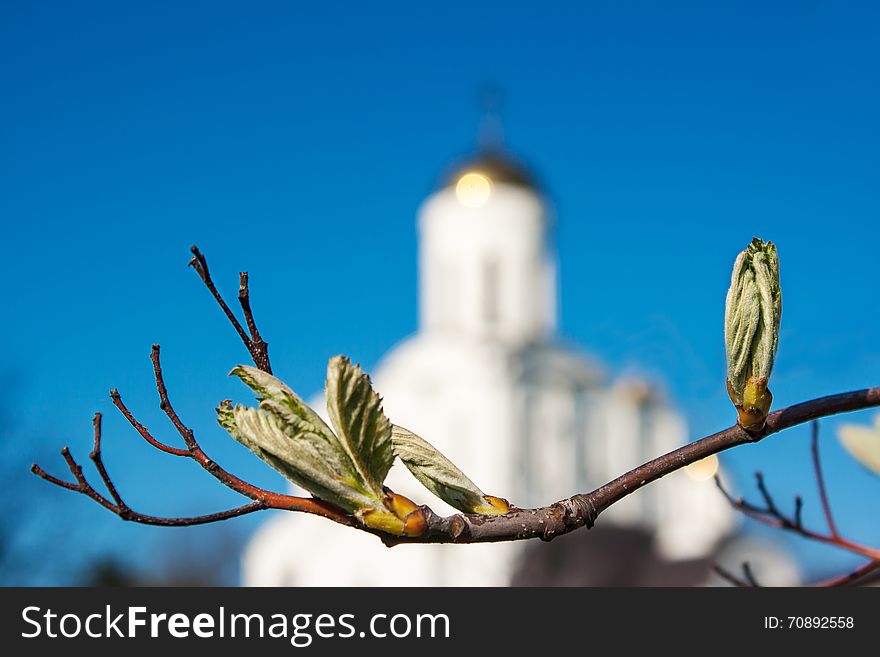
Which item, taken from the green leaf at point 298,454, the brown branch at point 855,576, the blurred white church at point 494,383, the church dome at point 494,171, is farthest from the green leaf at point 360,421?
the church dome at point 494,171

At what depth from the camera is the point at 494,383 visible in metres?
21.5

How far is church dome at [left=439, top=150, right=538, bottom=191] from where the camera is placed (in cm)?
2273

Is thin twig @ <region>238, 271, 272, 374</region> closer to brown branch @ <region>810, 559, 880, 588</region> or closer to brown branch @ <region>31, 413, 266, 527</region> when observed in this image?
brown branch @ <region>31, 413, 266, 527</region>

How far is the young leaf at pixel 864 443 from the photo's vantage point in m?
0.91

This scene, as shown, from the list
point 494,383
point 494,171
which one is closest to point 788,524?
point 494,383

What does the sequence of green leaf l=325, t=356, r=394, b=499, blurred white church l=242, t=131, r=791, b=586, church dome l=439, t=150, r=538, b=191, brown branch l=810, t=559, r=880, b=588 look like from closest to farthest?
green leaf l=325, t=356, r=394, b=499 < brown branch l=810, t=559, r=880, b=588 < blurred white church l=242, t=131, r=791, b=586 < church dome l=439, t=150, r=538, b=191

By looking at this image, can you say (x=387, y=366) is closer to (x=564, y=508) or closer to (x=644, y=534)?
(x=644, y=534)

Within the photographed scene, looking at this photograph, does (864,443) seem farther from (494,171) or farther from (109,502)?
(494,171)

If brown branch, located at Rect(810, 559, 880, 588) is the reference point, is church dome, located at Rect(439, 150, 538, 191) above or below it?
above

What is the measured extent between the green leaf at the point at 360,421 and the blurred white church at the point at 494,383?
20.0 m

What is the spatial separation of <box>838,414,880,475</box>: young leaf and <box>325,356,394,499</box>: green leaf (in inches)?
22.4

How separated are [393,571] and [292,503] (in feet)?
64.6

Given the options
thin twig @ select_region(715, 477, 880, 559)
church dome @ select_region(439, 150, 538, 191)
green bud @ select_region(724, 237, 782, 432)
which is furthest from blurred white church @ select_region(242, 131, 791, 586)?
green bud @ select_region(724, 237, 782, 432)
